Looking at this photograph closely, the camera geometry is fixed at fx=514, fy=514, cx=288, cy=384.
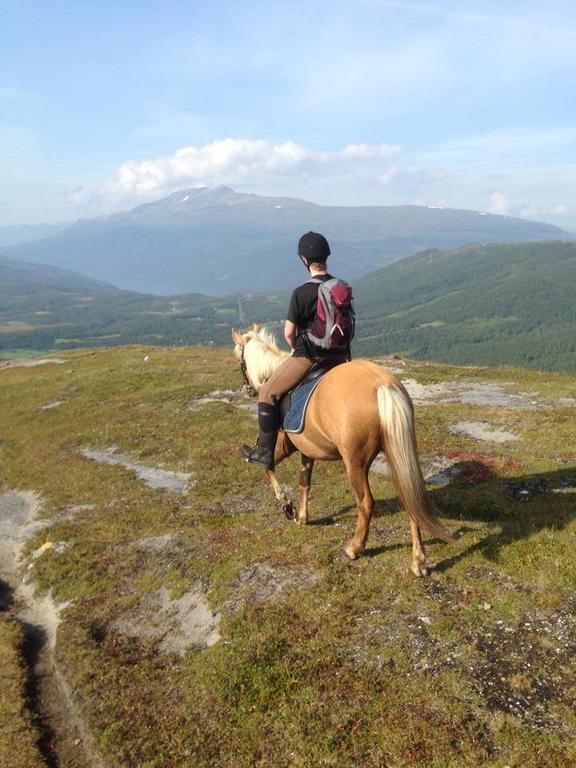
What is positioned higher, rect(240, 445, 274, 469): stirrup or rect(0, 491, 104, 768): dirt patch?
rect(240, 445, 274, 469): stirrup

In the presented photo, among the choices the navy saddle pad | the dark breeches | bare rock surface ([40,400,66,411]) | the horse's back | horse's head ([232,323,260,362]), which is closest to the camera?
the horse's back

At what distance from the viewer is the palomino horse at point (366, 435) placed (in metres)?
10.1

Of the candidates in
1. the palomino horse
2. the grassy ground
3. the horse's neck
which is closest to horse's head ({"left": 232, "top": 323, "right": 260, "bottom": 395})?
the horse's neck

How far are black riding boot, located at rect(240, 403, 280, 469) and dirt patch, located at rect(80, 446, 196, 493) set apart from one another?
7916 mm

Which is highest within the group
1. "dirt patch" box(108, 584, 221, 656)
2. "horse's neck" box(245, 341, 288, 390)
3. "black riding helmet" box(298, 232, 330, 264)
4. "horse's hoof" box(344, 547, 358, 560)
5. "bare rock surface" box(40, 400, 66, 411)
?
"black riding helmet" box(298, 232, 330, 264)

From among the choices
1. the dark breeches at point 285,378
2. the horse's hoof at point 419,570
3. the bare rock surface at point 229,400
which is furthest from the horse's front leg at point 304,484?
the bare rock surface at point 229,400

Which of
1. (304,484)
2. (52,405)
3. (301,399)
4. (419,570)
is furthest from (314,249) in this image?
(52,405)

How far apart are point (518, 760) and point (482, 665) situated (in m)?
1.71

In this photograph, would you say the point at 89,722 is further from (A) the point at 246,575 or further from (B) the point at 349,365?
(B) the point at 349,365

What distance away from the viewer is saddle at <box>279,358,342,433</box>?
12.2m

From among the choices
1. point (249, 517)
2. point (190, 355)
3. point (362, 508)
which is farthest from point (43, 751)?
point (190, 355)

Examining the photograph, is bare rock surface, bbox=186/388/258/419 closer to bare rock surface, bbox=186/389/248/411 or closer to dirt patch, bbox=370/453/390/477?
bare rock surface, bbox=186/389/248/411

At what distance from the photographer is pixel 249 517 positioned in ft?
54.3

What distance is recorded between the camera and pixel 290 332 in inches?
476
